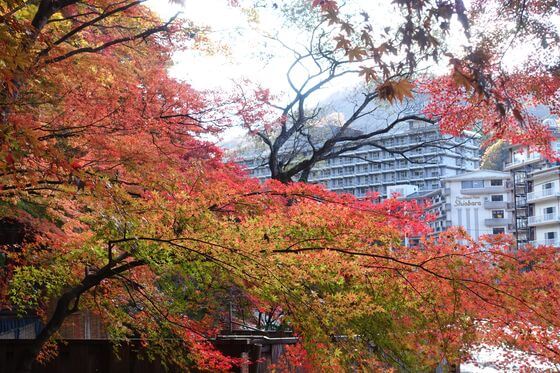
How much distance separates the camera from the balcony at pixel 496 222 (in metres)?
51.9

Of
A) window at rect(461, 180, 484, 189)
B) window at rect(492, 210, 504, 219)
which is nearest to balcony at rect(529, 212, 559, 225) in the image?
window at rect(492, 210, 504, 219)

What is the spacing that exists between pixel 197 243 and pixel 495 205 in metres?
51.4

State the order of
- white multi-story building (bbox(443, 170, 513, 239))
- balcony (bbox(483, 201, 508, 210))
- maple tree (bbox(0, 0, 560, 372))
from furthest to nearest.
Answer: balcony (bbox(483, 201, 508, 210)) → white multi-story building (bbox(443, 170, 513, 239)) → maple tree (bbox(0, 0, 560, 372))

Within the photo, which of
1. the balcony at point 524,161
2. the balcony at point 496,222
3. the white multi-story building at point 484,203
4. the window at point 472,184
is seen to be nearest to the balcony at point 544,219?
the balcony at point 524,161

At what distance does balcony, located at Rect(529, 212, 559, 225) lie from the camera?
41.3 meters

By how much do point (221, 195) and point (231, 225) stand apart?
421mm

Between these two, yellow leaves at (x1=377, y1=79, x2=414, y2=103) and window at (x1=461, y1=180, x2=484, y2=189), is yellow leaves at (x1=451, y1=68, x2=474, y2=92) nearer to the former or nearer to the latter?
yellow leaves at (x1=377, y1=79, x2=414, y2=103)

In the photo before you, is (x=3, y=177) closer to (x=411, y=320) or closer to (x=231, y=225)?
(x=231, y=225)

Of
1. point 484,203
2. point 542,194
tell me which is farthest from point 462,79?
point 484,203

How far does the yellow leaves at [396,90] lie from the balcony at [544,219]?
136 feet

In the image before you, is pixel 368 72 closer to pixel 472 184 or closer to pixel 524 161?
pixel 524 161

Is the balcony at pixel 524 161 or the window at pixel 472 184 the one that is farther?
the window at pixel 472 184

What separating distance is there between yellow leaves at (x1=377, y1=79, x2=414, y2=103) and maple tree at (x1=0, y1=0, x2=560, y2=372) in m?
1.82

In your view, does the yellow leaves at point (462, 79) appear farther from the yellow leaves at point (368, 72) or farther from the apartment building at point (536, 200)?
the apartment building at point (536, 200)
